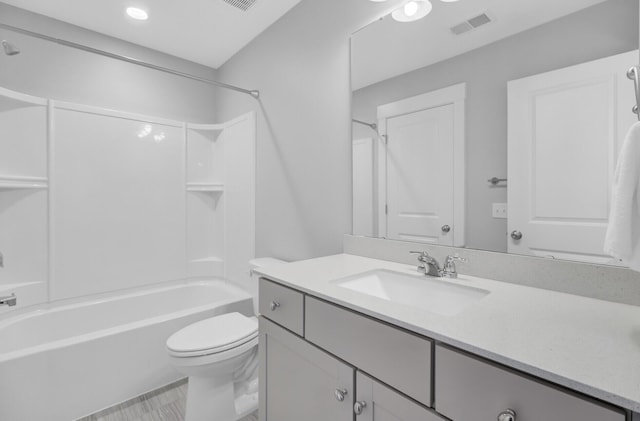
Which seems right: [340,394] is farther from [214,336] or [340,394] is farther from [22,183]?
[22,183]

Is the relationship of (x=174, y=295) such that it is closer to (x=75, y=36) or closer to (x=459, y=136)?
(x=75, y=36)

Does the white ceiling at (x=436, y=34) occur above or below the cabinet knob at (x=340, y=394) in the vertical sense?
above

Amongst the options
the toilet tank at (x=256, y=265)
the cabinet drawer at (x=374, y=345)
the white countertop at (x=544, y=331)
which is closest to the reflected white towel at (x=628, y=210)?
the white countertop at (x=544, y=331)

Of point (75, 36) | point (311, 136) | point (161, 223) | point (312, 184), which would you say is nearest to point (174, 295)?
point (161, 223)

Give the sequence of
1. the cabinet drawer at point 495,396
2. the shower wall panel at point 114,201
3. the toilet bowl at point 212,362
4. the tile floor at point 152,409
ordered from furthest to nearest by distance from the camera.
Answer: the shower wall panel at point 114,201 < the tile floor at point 152,409 < the toilet bowl at point 212,362 < the cabinet drawer at point 495,396

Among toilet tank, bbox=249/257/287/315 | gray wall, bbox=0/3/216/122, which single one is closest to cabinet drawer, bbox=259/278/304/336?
toilet tank, bbox=249/257/287/315

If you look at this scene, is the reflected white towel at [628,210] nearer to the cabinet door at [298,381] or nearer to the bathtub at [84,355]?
the cabinet door at [298,381]

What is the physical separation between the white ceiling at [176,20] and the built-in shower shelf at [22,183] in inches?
47.0

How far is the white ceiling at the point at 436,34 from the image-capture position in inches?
41.7

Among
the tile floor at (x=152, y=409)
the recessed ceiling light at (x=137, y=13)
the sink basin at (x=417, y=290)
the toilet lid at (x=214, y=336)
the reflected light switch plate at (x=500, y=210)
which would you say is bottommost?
the tile floor at (x=152, y=409)

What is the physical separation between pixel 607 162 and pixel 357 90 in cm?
112

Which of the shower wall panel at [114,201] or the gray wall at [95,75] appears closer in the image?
the gray wall at [95,75]

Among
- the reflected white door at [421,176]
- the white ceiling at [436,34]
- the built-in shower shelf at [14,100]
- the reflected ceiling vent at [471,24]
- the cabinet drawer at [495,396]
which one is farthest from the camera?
the built-in shower shelf at [14,100]

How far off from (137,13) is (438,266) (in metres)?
2.57
